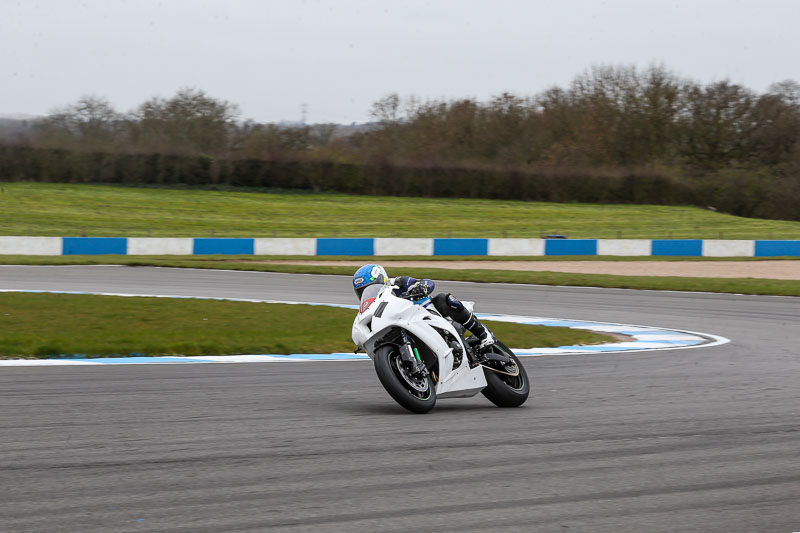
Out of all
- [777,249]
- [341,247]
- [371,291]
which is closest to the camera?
[371,291]

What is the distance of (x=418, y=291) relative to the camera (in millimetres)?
7328

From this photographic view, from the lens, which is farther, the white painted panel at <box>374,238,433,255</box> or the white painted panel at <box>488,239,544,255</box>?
the white painted panel at <box>488,239,544,255</box>

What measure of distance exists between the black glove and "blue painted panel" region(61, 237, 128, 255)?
24038 mm

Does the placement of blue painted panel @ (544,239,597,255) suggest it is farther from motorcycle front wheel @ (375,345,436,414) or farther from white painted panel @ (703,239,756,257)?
motorcycle front wheel @ (375,345,436,414)

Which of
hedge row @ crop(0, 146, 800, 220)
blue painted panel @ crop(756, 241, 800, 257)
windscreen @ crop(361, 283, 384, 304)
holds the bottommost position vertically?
blue painted panel @ crop(756, 241, 800, 257)

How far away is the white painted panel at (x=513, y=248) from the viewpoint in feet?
109

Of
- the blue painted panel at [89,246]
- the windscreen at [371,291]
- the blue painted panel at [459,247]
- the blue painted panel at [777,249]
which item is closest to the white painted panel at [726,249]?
the blue painted panel at [777,249]

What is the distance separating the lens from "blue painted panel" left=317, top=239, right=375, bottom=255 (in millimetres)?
32188

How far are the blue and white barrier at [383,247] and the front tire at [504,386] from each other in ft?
78.4

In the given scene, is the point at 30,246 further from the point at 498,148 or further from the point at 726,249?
the point at 498,148

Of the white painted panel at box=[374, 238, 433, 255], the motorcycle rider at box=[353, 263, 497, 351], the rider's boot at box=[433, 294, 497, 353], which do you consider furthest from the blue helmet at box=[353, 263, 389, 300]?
the white painted panel at box=[374, 238, 433, 255]

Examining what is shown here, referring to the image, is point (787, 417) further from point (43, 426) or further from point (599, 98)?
point (599, 98)

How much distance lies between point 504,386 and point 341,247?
24.7 metres

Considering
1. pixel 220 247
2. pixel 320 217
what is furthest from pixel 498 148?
pixel 220 247
